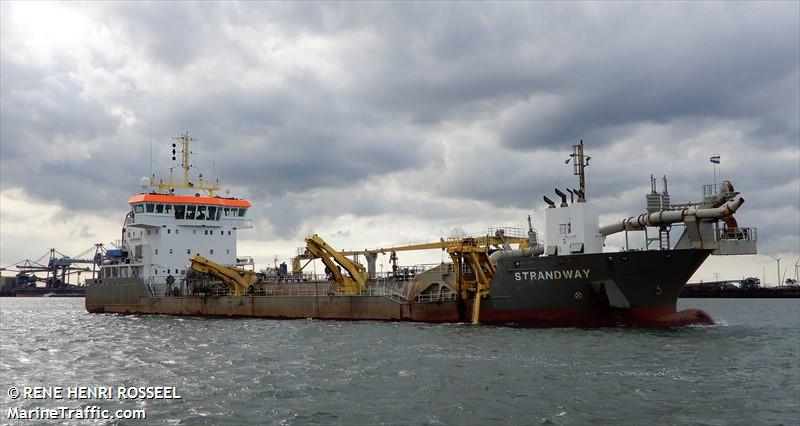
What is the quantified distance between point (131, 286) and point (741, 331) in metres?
35.9

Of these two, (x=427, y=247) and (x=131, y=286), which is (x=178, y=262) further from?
(x=427, y=247)

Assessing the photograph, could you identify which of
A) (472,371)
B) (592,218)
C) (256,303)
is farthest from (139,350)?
(592,218)

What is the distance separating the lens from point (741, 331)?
2567 centimetres

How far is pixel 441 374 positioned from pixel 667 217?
14.3 meters

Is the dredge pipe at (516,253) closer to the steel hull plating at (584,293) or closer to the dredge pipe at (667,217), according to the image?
the steel hull plating at (584,293)

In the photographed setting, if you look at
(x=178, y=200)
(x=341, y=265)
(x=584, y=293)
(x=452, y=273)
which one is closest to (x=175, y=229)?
(x=178, y=200)

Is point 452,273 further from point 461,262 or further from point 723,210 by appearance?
point 723,210

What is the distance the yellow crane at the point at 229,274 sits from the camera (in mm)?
38406

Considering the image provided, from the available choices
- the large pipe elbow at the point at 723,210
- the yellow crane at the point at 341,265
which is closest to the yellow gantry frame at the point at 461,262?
the yellow crane at the point at 341,265

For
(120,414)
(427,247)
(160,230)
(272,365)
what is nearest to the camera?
(120,414)

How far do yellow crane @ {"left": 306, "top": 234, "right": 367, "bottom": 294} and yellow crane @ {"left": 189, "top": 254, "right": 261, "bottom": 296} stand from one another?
6386 mm

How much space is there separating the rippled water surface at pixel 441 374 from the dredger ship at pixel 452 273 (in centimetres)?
197

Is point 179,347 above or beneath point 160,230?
beneath

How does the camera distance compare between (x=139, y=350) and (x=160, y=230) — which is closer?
(x=139, y=350)
